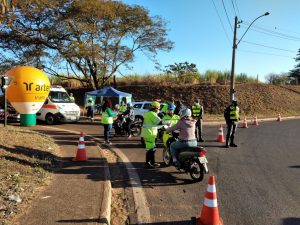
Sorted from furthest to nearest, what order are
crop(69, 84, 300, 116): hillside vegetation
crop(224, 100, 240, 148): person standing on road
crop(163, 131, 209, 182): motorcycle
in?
crop(69, 84, 300, 116): hillside vegetation, crop(224, 100, 240, 148): person standing on road, crop(163, 131, 209, 182): motorcycle

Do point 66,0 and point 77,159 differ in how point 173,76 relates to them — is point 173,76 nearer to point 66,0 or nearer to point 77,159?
point 66,0

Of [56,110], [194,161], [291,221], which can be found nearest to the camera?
[291,221]

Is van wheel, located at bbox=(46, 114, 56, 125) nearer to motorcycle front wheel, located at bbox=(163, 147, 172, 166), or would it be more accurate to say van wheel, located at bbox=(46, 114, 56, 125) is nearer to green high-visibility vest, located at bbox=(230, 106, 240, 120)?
green high-visibility vest, located at bbox=(230, 106, 240, 120)

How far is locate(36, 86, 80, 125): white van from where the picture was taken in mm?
21344

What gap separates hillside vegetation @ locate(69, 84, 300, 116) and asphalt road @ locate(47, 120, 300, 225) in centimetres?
2424

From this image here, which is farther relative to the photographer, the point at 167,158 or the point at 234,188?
the point at 167,158

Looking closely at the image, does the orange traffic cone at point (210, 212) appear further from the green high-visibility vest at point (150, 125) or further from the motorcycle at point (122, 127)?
the motorcycle at point (122, 127)

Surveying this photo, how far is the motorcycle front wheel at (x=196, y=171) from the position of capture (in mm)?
7945

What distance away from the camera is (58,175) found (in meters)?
7.91

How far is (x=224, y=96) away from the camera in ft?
121

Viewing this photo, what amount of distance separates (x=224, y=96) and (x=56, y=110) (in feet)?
67.9

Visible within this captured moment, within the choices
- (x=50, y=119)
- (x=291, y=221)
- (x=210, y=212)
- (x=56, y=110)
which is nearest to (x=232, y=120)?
(x=291, y=221)

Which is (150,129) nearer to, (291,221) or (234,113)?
(291,221)

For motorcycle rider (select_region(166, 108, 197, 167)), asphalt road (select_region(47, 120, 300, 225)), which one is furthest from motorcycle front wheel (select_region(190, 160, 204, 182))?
motorcycle rider (select_region(166, 108, 197, 167))
